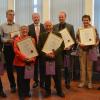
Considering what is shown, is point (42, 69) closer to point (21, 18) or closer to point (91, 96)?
point (91, 96)

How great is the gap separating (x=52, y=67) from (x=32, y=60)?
0.40 metres

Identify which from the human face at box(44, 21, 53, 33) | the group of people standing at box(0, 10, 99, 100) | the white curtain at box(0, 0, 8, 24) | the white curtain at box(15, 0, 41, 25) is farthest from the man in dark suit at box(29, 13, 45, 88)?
the white curtain at box(0, 0, 8, 24)

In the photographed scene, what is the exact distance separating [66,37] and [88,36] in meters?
0.46

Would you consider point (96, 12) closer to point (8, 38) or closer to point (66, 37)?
point (66, 37)

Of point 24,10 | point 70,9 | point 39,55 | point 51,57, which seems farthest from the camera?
point 24,10

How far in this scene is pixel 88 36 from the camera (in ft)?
17.8

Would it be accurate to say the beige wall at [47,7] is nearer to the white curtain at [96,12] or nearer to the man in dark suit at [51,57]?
the white curtain at [96,12]

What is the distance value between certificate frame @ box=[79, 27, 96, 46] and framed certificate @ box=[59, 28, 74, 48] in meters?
0.25

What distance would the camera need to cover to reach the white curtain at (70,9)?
744cm

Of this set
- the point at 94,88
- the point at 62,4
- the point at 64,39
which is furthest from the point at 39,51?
the point at 62,4

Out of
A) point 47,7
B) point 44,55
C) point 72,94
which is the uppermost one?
point 47,7

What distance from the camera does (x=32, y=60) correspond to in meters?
4.64

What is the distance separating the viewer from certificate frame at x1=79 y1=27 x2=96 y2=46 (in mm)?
5402

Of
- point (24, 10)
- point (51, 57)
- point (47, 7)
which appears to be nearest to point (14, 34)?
point (51, 57)
